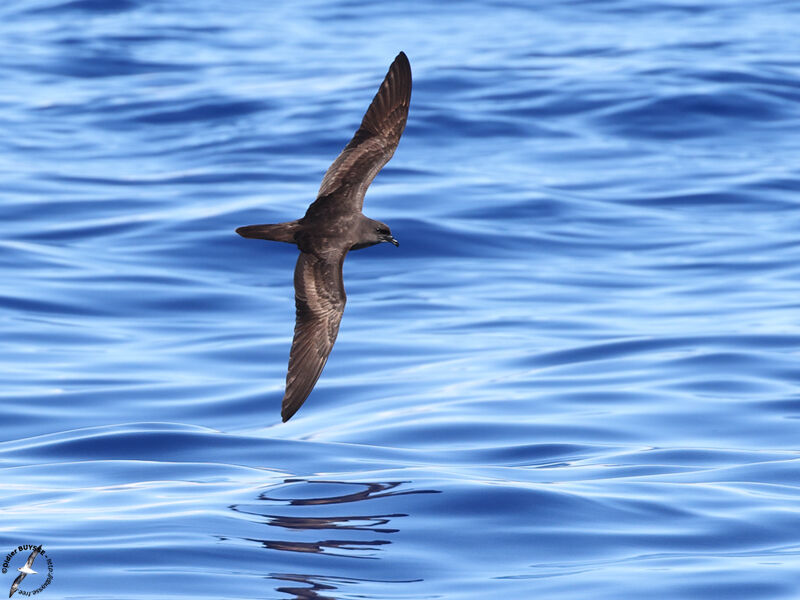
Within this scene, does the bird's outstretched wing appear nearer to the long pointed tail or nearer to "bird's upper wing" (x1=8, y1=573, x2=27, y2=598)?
the long pointed tail

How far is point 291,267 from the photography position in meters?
Result: 18.4

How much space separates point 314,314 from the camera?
897 cm

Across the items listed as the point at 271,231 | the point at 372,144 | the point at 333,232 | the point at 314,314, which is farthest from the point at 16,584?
the point at 372,144

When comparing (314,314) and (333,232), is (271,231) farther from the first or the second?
(314,314)

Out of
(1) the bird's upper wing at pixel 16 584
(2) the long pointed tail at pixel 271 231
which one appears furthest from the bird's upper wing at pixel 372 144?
(1) the bird's upper wing at pixel 16 584

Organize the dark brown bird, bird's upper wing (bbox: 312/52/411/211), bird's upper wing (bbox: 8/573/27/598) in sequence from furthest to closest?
bird's upper wing (bbox: 312/52/411/211) → the dark brown bird → bird's upper wing (bbox: 8/573/27/598)

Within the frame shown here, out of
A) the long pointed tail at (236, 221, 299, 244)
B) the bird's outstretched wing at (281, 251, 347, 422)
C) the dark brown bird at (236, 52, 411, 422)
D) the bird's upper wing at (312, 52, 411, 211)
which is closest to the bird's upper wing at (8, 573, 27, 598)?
the dark brown bird at (236, 52, 411, 422)

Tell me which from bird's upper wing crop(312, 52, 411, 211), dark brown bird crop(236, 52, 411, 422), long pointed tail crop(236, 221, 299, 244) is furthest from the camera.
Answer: bird's upper wing crop(312, 52, 411, 211)

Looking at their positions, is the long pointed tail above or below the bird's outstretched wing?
above

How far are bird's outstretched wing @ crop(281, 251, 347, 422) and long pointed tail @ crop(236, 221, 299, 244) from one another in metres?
0.35

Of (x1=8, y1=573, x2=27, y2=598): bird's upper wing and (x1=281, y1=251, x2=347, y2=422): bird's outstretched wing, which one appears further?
(x1=281, y1=251, x2=347, y2=422): bird's outstretched wing

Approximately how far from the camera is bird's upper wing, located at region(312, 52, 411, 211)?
28.2ft

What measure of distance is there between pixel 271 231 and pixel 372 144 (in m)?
1.03

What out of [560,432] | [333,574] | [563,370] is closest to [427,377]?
[563,370]
